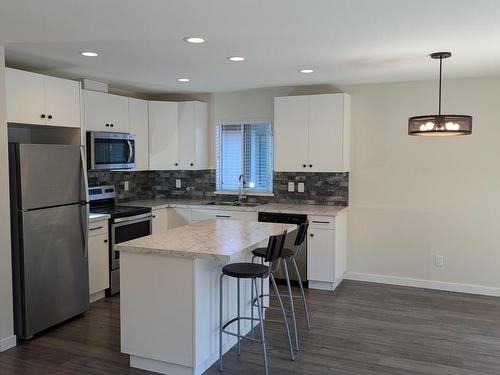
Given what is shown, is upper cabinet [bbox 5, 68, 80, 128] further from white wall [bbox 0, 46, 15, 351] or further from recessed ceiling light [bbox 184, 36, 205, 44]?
recessed ceiling light [bbox 184, 36, 205, 44]

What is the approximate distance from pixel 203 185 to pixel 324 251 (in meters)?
2.05

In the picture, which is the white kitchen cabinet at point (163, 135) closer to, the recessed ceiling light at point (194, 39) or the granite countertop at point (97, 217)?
the granite countertop at point (97, 217)

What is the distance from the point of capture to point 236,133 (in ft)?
20.1

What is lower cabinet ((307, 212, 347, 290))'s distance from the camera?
5.06 meters

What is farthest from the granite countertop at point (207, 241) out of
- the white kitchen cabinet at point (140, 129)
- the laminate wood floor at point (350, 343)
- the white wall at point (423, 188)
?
the white kitchen cabinet at point (140, 129)

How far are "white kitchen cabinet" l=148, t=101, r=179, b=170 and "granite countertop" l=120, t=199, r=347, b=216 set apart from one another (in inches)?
19.0

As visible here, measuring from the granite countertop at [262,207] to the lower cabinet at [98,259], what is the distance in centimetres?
84

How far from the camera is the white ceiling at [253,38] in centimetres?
259

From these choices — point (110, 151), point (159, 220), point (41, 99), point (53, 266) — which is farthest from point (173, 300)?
point (159, 220)

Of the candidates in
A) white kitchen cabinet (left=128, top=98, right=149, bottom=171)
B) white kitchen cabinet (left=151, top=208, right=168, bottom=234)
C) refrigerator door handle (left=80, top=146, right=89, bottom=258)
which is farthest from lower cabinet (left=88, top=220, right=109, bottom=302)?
white kitchen cabinet (left=128, top=98, right=149, bottom=171)

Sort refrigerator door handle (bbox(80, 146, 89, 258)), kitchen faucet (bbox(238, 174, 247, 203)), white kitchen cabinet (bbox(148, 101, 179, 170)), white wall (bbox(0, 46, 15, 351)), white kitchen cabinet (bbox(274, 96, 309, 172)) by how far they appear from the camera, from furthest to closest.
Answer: kitchen faucet (bbox(238, 174, 247, 203))
white kitchen cabinet (bbox(148, 101, 179, 170))
white kitchen cabinet (bbox(274, 96, 309, 172))
refrigerator door handle (bbox(80, 146, 89, 258))
white wall (bbox(0, 46, 15, 351))

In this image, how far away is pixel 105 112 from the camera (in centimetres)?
509

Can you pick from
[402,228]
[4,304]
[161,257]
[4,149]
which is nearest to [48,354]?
[4,304]

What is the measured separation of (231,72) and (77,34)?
1.81 meters
